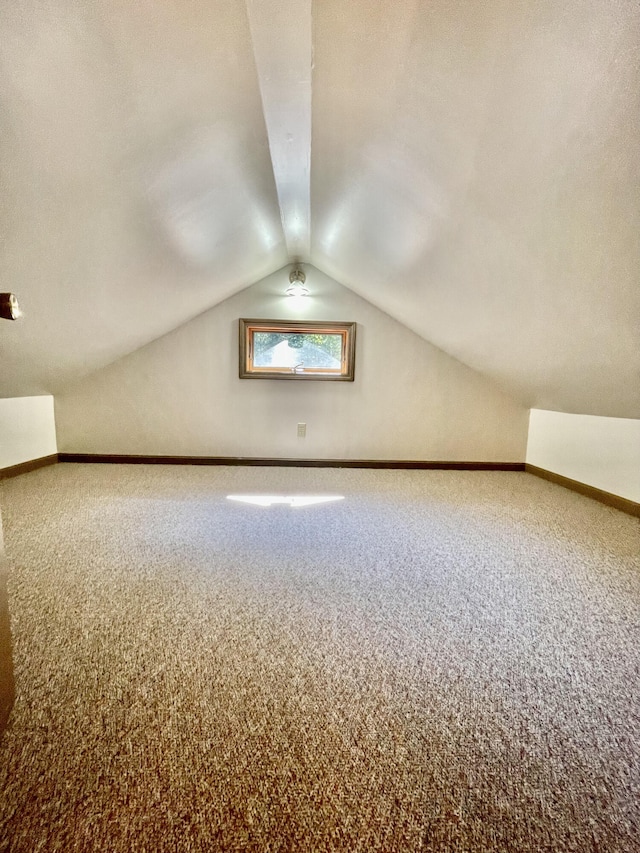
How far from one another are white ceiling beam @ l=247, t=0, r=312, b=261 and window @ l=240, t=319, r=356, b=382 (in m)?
1.31

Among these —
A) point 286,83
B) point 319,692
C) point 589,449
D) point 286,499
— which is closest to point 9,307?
point 319,692

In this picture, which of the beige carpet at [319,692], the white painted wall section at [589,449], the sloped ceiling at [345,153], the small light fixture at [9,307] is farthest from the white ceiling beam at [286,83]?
the white painted wall section at [589,449]

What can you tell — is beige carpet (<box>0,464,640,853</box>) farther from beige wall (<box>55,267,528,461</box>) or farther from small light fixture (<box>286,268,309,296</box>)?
small light fixture (<box>286,268,309,296</box>)

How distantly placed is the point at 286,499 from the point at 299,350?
1550 mm

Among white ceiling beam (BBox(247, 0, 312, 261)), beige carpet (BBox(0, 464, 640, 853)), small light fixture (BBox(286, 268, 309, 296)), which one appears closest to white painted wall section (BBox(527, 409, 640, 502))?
beige carpet (BBox(0, 464, 640, 853))

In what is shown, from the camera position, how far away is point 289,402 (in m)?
3.25

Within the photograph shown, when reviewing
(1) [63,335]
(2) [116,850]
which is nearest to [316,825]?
(2) [116,850]

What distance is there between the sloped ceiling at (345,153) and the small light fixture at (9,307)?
714 millimetres

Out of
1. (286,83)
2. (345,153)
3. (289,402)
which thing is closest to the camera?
(286,83)

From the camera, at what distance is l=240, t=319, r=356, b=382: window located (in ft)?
10.5

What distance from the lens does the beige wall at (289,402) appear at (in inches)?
125

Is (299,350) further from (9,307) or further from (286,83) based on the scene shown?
(9,307)

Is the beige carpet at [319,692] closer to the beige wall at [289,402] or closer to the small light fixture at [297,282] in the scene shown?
the beige wall at [289,402]

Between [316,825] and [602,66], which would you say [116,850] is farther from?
[602,66]
